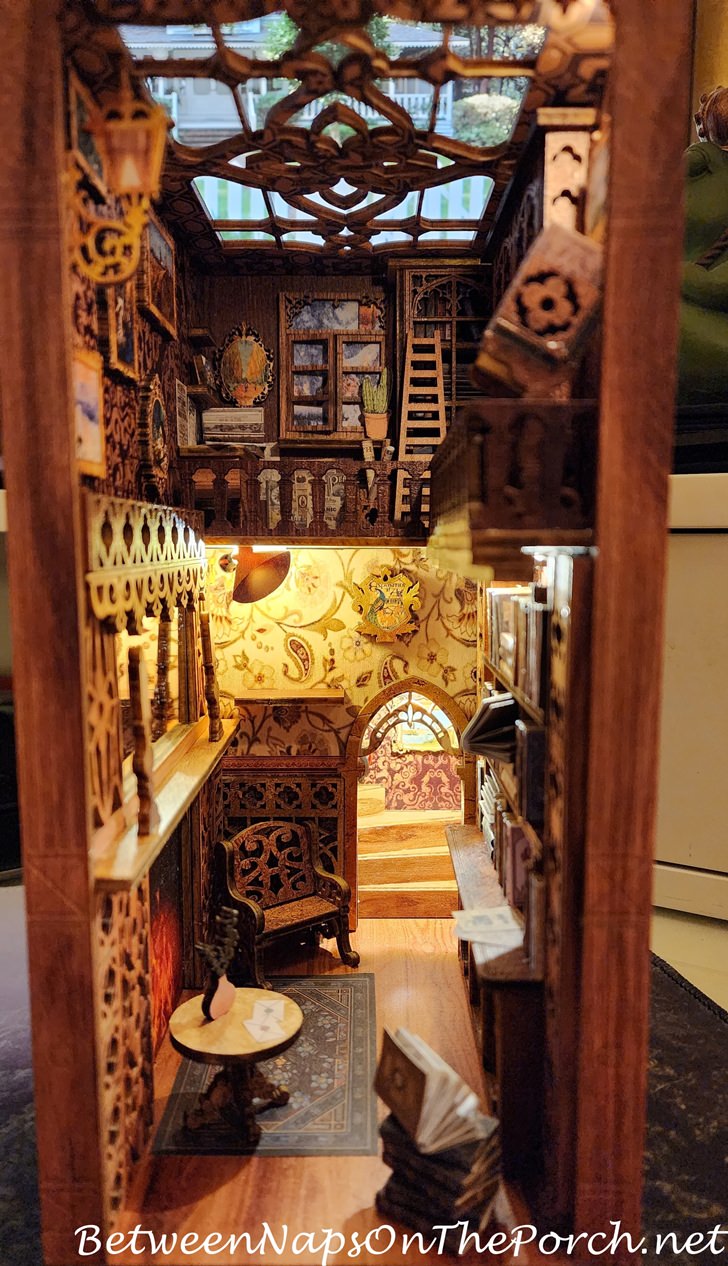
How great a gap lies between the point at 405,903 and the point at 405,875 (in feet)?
0.89

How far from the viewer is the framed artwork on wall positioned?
6.18 m

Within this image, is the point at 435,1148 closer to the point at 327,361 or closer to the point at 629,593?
the point at 629,593

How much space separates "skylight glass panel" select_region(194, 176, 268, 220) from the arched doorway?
3.38 meters

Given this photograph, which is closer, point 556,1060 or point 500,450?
point 500,450

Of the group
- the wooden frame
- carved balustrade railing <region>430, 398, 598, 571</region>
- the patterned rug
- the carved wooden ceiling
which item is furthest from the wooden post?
carved balustrade railing <region>430, 398, 598, 571</region>

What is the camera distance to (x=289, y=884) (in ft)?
19.8

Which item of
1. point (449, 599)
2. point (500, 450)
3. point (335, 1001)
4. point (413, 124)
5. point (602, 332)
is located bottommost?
point (335, 1001)

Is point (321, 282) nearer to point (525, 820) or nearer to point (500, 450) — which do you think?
point (500, 450)

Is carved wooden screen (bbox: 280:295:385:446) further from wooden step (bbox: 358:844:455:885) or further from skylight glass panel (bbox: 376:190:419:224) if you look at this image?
wooden step (bbox: 358:844:455:885)

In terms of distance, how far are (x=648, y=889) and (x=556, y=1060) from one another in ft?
2.65

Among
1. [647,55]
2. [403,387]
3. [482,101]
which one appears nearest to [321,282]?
[403,387]

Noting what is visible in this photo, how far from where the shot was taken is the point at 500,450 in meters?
2.94
